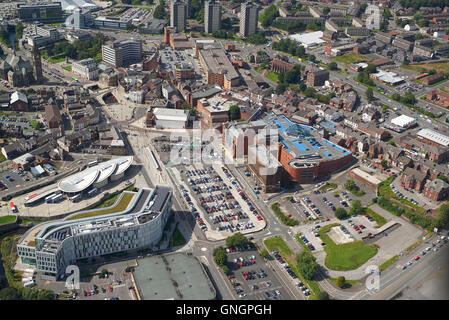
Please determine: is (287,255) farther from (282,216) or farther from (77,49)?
(77,49)

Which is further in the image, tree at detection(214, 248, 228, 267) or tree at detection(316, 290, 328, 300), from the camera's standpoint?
tree at detection(214, 248, 228, 267)

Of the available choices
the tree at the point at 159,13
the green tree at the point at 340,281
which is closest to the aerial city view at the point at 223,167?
the green tree at the point at 340,281

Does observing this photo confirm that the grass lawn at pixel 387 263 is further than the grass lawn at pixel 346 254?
No

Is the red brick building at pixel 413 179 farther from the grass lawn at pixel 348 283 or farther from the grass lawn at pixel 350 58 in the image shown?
the grass lawn at pixel 350 58

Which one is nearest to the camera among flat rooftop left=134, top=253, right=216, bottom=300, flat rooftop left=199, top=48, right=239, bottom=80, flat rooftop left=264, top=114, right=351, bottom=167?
flat rooftop left=134, top=253, right=216, bottom=300

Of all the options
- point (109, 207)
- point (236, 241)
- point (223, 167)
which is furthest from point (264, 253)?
point (223, 167)

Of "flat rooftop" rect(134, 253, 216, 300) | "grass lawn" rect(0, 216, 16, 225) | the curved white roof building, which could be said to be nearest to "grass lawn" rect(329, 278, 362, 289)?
"flat rooftop" rect(134, 253, 216, 300)

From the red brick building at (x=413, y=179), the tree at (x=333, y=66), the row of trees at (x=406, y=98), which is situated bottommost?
the red brick building at (x=413, y=179)

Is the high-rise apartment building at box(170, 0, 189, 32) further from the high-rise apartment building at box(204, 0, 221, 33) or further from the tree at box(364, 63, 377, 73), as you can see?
the tree at box(364, 63, 377, 73)
